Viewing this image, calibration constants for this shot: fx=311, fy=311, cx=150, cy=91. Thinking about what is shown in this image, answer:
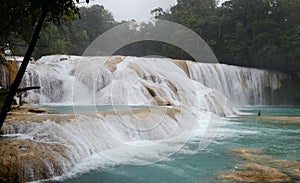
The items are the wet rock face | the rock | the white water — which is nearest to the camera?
the wet rock face

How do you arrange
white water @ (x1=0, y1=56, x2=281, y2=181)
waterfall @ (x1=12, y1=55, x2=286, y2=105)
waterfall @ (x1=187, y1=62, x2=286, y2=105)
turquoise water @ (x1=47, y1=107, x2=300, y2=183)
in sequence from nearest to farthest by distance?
turquoise water @ (x1=47, y1=107, x2=300, y2=183) < white water @ (x1=0, y1=56, x2=281, y2=181) < waterfall @ (x1=12, y1=55, x2=286, y2=105) < waterfall @ (x1=187, y1=62, x2=286, y2=105)

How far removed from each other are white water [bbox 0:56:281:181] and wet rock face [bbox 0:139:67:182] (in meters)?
0.23

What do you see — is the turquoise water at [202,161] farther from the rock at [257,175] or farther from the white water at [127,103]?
the white water at [127,103]

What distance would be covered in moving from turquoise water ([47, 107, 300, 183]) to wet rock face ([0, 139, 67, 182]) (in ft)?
1.33

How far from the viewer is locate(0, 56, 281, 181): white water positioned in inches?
266

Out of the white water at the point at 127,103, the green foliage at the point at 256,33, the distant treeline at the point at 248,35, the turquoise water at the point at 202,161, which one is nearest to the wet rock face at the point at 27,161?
the white water at the point at 127,103

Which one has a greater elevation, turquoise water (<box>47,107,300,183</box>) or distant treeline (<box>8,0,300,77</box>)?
distant treeline (<box>8,0,300,77</box>)

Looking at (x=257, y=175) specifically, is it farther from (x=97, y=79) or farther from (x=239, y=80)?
(x=239, y=80)

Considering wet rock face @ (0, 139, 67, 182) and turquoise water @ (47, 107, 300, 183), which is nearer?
wet rock face @ (0, 139, 67, 182)

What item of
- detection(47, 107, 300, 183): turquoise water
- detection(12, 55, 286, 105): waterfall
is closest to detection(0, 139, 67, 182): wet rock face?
detection(47, 107, 300, 183): turquoise water

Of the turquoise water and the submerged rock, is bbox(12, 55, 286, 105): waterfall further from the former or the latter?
the submerged rock

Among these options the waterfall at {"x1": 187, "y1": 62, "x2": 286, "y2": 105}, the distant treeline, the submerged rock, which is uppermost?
the distant treeline

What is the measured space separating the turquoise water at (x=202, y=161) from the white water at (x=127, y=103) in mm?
388

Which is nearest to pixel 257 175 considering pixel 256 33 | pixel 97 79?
pixel 97 79
